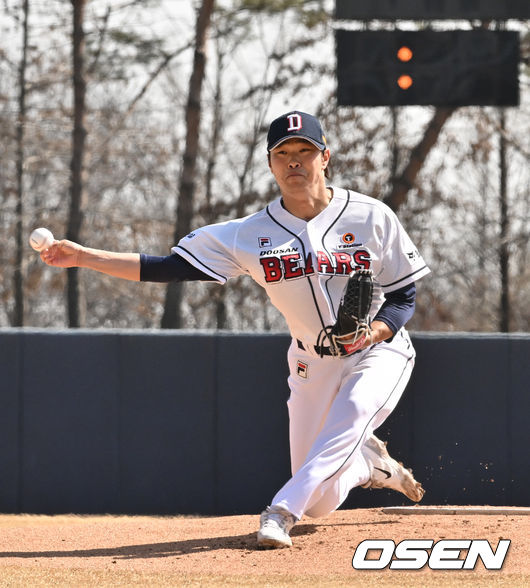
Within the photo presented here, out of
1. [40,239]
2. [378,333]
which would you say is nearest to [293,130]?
[378,333]

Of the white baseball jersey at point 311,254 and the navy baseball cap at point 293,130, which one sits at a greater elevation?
the navy baseball cap at point 293,130

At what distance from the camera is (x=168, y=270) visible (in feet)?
17.8

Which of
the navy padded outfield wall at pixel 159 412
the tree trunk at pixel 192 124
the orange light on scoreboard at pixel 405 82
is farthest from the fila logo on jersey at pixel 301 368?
the tree trunk at pixel 192 124

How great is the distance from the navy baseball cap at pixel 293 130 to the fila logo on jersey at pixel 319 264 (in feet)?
1.71

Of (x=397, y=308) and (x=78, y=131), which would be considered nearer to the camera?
(x=397, y=308)

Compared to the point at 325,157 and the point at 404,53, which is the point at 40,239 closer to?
the point at 325,157

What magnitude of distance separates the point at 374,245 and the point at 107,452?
3303 mm

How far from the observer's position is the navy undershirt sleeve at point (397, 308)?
537cm

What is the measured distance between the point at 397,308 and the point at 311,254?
0.51 m

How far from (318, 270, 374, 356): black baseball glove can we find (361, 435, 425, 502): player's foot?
100 cm

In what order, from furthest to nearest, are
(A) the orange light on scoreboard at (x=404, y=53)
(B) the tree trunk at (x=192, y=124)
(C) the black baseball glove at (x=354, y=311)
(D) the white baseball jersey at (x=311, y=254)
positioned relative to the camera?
(B) the tree trunk at (x=192, y=124), (A) the orange light on scoreboard at (x=404, y=53), (D) the white baseball jersey at (x=311, y=254), (C) the black baseball glove at (x=354, y=311)

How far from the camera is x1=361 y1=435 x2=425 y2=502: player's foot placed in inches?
232

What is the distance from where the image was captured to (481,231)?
74.0ft

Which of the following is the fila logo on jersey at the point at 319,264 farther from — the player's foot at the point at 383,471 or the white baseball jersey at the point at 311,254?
the player's foot at the point at 383,471
